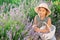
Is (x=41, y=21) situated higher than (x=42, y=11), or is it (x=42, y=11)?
(x=42, y=11)

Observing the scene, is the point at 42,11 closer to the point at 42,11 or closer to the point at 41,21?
the point at 42,11

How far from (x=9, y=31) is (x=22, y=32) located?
249 mm

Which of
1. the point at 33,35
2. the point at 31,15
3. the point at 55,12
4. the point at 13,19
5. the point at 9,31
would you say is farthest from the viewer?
the point at 55,12

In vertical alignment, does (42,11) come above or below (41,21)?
above

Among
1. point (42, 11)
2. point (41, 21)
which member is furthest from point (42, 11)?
point (41, 21)

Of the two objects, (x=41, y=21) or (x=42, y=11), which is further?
(x=41, y=21)

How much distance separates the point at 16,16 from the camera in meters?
3.70

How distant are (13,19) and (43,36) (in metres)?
0.57

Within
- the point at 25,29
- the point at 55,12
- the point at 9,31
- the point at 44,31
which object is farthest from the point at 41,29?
the point at 55,12

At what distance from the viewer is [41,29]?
11.9ft

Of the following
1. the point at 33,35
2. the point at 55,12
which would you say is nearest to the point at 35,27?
the point at 33,35

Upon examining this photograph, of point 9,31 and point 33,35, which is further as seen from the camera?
point 33,35

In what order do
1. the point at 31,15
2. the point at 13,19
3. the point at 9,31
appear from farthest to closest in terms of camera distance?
1. the point at 31,15
2. the point at 13,19
3. the point at 9,31

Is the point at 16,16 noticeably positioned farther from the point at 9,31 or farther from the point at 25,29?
the point at 9,31
